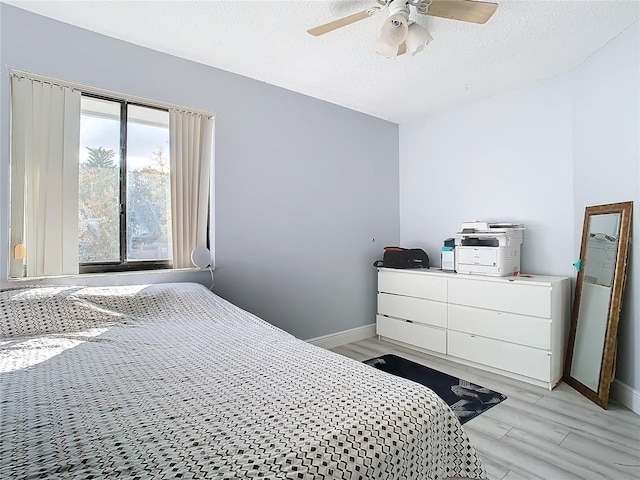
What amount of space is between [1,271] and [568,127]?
401 cm

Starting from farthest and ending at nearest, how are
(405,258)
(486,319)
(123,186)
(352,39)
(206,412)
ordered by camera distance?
(405,258) < (486,319) < (123,186) < (352,39) < (206,412)

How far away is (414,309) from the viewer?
11.0 ft

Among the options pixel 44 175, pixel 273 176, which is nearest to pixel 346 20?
pixel 273 176

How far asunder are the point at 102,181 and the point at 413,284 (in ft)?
8.68

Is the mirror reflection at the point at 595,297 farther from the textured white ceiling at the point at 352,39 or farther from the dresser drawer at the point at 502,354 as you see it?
the textured white ceiling at the point at 352,39

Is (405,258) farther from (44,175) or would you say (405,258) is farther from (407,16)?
(44,175)

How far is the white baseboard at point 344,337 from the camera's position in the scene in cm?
339

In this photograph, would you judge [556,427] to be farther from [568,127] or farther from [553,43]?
[553,43]

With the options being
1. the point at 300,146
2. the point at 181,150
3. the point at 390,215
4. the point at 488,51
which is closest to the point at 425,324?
the point at 390,215

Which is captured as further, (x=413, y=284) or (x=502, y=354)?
(x=413, y=284)

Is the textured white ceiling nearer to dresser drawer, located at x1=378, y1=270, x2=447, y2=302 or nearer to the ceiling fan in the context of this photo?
the ceiling fan

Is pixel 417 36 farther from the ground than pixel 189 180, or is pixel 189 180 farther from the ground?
pixel 417 36

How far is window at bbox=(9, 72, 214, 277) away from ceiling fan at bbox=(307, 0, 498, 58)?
140 centimetres

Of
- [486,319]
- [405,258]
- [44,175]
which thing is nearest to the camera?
[44,175]
